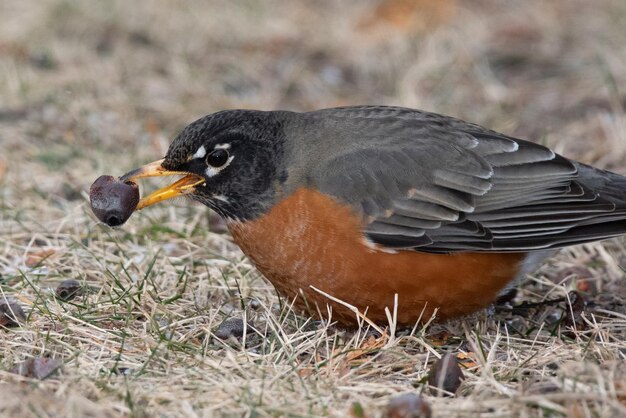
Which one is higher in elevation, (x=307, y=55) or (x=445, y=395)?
(x=307, y=55)

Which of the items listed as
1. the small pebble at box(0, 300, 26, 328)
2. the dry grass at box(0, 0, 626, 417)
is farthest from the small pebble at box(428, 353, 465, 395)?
the small pebble at box(0, 300, 26, 328)

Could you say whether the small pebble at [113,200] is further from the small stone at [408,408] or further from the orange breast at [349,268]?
the small stone at [408,408]

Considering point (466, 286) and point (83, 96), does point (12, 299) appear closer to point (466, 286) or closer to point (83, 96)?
point (466, 286)

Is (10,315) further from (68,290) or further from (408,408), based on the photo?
(408,408)

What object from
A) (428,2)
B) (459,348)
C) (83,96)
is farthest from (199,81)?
(459,348)

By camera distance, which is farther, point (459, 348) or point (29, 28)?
point (29, 28)

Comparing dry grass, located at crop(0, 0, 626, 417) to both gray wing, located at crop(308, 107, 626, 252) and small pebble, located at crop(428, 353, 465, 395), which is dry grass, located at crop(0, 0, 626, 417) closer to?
small pebble, located at crop(428, 353, 465, 395)

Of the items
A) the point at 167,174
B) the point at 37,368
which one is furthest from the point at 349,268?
the point at 37,368

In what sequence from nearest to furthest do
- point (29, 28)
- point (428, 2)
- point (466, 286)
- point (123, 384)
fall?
point (123, 384) < point (466, 286) < point (29, 28) < point (428, 2)
